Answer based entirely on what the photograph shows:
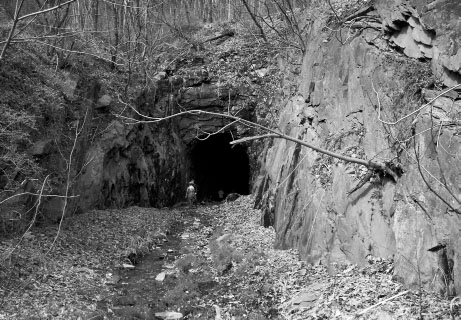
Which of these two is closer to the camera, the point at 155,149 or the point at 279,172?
the point at 279,172

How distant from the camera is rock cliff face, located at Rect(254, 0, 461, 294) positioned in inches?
233

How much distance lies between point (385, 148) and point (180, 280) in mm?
5379

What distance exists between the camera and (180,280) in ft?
30.4

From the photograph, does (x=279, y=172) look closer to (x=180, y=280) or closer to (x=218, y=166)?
(x=180, y=280)

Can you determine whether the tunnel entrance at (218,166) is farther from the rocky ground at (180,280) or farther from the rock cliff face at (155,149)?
the rocky ground at (180,280)

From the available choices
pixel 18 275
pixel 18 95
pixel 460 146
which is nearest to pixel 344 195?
pixel 460 146

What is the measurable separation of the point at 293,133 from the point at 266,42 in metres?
9.73

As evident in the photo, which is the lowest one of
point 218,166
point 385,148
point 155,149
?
point 218,166

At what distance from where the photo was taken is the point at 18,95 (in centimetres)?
1119

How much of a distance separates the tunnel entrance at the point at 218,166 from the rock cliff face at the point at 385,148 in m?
12.5

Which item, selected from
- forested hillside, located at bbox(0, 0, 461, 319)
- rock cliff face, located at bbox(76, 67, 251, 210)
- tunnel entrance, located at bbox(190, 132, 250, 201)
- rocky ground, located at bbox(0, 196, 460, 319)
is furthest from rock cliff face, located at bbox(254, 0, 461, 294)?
tunnel entrance, located at bbox(190, 132, 250, 201)

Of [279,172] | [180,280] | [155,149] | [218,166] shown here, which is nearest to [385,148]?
[279,172]

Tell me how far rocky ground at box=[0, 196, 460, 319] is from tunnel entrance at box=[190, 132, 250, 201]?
1103 centimetres

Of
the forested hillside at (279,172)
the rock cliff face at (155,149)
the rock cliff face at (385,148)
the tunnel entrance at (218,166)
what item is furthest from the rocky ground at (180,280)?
the tunnel entrance at (218,166)
